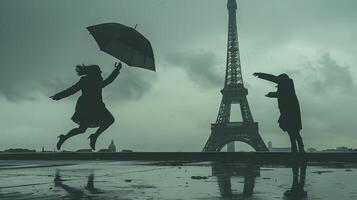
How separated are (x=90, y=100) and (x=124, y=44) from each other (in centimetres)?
177

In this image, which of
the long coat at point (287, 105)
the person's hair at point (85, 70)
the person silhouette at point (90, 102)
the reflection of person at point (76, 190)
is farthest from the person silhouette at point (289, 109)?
the reflection of person at point (76, 190)

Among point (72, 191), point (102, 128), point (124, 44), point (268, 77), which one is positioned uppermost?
point (124, 44)

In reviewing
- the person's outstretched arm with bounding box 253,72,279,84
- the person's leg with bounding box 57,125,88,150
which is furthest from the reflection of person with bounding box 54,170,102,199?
the person's outstretched arm with bounding box 253,72,279,84

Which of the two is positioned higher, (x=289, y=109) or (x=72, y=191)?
(x=289, y=109)

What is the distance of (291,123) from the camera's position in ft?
34.4

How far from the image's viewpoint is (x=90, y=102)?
459 inches

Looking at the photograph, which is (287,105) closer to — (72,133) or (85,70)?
(85,70)

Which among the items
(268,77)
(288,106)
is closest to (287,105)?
(288,106)

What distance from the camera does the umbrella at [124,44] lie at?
11.8 metres

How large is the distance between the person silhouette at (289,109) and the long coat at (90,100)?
4118 mm

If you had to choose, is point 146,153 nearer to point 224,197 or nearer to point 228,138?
point 224,197

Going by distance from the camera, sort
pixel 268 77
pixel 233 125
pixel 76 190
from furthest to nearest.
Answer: pixel 233 125 < pixel 268 77 < pixel 76 190

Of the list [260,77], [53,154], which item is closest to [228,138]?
[53,154]

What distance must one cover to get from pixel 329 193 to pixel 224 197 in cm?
109
